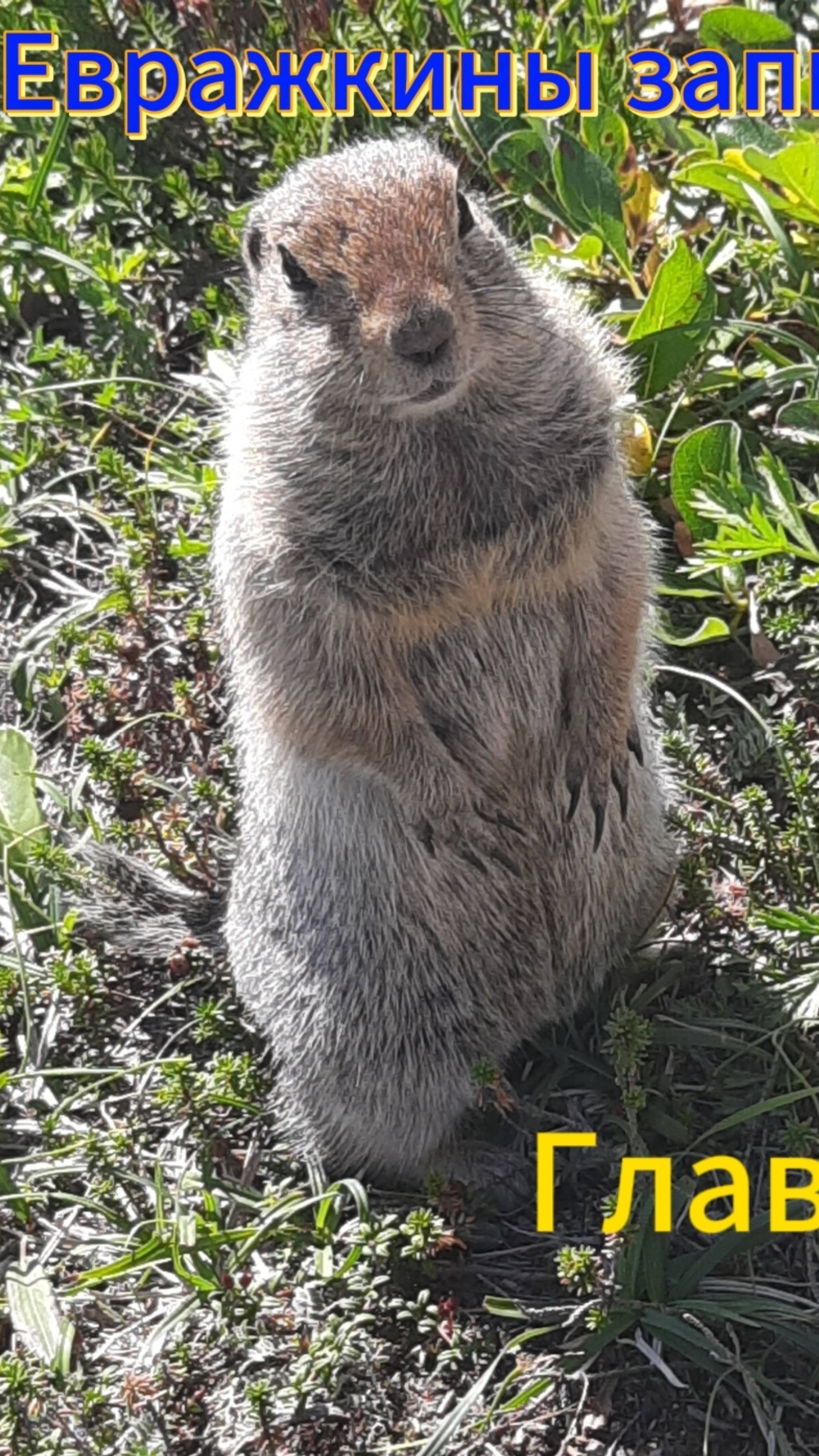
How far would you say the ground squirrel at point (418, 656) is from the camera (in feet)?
9.41

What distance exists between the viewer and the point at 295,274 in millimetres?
2865

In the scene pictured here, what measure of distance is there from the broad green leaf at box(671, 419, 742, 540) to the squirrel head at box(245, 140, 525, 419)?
949mm

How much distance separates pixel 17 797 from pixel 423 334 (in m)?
1.83

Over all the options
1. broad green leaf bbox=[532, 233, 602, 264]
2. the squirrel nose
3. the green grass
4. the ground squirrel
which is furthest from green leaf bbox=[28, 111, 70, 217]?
the squirrel nose

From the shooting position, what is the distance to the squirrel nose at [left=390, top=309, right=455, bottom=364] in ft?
8.66

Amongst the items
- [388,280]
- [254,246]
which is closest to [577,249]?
[254,246]

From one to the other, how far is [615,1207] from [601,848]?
67 cm

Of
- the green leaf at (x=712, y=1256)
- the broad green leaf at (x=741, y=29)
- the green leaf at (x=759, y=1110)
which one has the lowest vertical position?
the green leaf at (x=712, y=1256)

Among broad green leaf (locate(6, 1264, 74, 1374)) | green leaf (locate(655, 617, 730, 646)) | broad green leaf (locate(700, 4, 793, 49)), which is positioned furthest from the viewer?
broad green leaf (locate(700, 4, 793, 49))

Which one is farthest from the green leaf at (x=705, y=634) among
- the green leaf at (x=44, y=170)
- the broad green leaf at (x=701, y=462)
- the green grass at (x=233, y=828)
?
the green leaf at (x=44, y=170)

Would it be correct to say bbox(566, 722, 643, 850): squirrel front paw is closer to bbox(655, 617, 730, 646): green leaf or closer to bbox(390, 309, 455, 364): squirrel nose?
bbox(655, 617, 730, 646): green leaf

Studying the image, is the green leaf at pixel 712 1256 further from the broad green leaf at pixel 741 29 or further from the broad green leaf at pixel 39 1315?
the broad green leaf at pixel 741 29

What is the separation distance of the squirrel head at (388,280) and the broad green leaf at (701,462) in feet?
3.11

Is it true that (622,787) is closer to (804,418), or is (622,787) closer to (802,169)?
(804,418)
